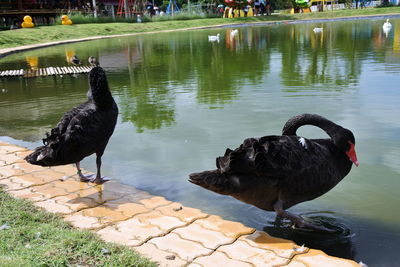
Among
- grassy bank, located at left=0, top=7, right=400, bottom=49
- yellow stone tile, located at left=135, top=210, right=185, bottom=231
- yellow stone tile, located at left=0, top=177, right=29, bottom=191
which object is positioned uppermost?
grassy bank, located at left=0, top=7, right=400, bottom=49

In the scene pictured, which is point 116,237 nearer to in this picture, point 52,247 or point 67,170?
point 52,247

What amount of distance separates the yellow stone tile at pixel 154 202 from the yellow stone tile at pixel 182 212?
75 millimetres

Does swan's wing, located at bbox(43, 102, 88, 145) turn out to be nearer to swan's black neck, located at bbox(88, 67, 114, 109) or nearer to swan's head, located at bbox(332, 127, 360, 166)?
swan's black neck, located at bbox(88, 67, 114, 109)

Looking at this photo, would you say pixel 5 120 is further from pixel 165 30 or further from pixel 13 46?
pixel 165 30

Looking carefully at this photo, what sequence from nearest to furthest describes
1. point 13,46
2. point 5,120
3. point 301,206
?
1. point 301,206
2. point 5,120
3. point 13,46

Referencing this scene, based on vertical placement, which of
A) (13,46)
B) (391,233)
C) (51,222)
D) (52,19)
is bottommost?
(391,233)

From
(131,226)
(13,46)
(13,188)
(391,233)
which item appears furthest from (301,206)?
(13,46)

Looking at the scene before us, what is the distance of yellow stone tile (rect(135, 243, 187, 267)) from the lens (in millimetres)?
2828

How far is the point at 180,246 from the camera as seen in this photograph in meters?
3.09

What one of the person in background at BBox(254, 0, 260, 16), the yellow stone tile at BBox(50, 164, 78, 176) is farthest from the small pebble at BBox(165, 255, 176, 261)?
the person in background at BBox(254, 0, 260, 16)

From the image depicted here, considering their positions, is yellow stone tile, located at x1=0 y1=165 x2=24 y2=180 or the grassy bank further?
the grassy bank

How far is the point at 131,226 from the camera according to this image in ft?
11.4

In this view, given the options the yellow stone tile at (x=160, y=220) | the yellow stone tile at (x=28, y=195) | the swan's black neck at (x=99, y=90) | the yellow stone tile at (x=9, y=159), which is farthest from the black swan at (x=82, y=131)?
the yellow stone tile at (x=9, y=159)

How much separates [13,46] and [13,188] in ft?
81.4
